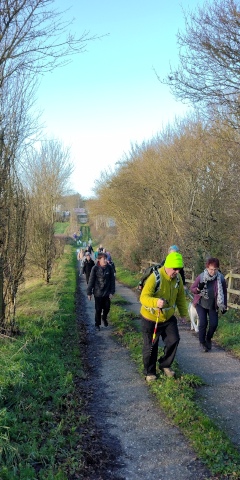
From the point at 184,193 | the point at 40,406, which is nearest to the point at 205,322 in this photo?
the point at 40,406

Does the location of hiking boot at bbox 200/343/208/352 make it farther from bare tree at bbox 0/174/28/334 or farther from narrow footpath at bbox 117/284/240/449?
bare tree at bbox 0/174/28/334

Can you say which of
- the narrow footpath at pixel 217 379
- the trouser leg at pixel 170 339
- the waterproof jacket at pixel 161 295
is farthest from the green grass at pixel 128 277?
the waterproof jacket at pixel 161 295

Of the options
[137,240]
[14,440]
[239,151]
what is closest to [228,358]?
[14,440]

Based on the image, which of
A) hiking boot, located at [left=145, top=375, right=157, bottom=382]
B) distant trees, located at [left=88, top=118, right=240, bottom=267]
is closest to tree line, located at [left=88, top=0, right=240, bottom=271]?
distant trees, located at [left=88, top=118, right=240, bottom=267]

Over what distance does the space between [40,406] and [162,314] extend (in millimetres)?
2196

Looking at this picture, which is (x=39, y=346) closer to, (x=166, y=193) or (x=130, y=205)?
(x=166, y=193)

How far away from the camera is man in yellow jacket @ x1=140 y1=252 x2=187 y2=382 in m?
6.04

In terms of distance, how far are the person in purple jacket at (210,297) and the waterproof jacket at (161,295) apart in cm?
171

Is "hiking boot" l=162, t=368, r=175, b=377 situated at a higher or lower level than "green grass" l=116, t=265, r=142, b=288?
higher

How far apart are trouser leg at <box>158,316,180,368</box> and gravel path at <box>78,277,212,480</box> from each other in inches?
21.3

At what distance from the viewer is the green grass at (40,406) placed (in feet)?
12.8

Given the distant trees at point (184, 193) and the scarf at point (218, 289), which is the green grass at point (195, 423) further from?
the distant trees at point (184, 193)

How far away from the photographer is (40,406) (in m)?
5.12

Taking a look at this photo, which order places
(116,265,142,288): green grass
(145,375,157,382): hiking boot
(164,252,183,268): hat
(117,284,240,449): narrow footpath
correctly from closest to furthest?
1. (117,284,240,449): narrow footpath
2. (164,252,183,268): hat
3. (145,375,157,382): hiking boot
4. (116,265,142,288): green grass
